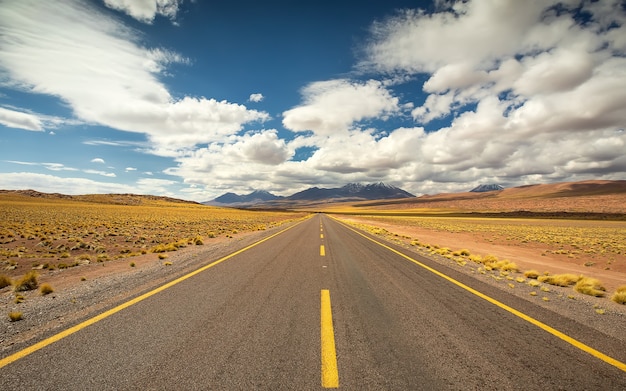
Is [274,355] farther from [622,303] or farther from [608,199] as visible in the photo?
[608,199]

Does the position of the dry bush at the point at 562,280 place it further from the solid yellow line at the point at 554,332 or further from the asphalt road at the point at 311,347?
the asphalt road at the point at 311,347

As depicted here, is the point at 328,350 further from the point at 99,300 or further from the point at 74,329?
the point at 99,300

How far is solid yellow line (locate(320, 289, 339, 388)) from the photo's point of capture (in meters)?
3.10

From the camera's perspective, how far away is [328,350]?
375cm

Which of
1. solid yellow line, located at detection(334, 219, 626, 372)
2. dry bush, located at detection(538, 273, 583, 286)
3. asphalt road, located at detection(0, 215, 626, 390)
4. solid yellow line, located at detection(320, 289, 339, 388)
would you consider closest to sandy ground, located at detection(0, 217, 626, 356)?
asphalt road, located at detection(0, 215, 626, 390)

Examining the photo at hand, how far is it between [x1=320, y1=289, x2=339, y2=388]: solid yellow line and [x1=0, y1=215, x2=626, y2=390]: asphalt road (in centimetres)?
5

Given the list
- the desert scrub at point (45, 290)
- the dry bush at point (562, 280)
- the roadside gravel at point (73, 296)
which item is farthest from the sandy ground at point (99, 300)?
the dry bush at point (562, 280)

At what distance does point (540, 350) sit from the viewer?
400cm

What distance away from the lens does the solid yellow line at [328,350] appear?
10.2ft

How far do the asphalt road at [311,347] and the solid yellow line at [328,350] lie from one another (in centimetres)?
5

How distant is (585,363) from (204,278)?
7.71 metres

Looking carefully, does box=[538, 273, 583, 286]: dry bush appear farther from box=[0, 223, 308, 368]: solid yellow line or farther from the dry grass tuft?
box=[0, 223, 308, 368]: solid yellow line

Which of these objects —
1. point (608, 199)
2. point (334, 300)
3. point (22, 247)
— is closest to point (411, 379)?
point (334, 300)

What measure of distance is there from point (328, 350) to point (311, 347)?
247mm
